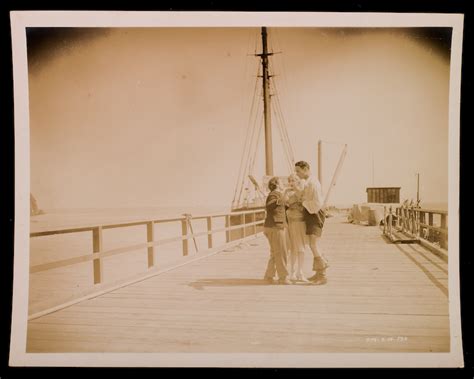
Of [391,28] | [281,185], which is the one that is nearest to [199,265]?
[281,185]

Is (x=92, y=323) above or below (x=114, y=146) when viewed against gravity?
below

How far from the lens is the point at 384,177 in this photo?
9.70 feet

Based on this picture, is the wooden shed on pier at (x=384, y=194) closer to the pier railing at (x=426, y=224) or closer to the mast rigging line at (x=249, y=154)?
the pier railing at (x=426, y=224)

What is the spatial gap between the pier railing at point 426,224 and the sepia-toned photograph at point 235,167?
0.06 meters

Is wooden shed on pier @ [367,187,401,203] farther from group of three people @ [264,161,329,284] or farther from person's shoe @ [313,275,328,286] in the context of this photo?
person's shoe @ [313,275,328,286]

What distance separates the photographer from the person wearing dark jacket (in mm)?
2980

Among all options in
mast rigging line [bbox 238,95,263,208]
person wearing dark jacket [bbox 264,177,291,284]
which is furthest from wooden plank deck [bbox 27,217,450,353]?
mast rigging line [bbox 238,95,263,208]

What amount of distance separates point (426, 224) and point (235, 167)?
2.00m

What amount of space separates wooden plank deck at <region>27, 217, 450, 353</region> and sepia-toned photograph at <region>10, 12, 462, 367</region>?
1cm

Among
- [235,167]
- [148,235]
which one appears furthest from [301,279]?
[148,235]

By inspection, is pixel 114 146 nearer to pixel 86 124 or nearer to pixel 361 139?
pixel 86 124

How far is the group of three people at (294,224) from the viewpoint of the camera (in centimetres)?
292

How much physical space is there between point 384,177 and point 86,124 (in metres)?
2.27

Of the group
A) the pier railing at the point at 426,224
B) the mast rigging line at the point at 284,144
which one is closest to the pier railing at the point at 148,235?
the mast rigging line at the point at 284,144
